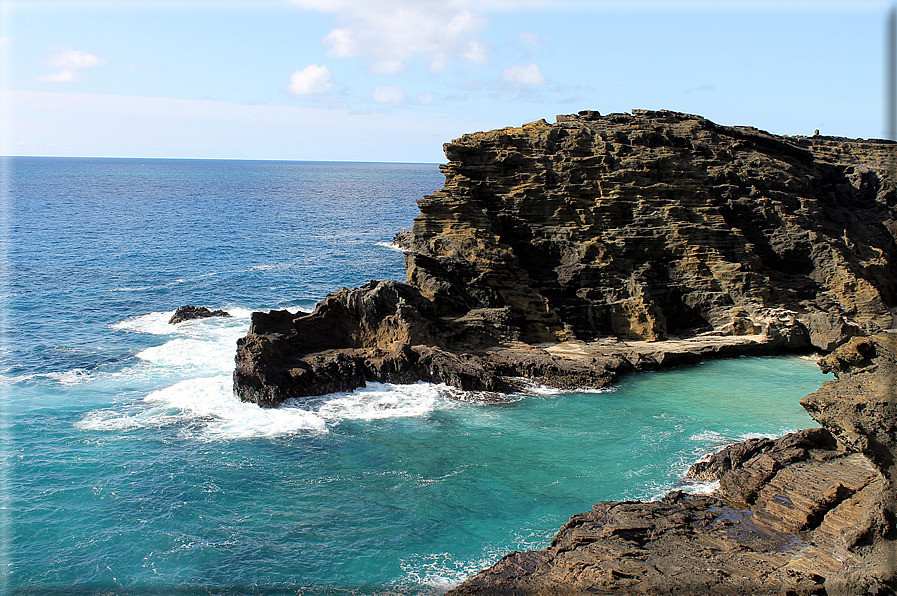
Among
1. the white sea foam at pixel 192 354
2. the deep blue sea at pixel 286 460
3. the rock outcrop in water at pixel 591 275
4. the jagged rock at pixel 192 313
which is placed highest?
the rock outcrop in water at pixel 591 275

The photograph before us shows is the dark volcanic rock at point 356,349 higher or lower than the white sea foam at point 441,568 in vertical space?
higher

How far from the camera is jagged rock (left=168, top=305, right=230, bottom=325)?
162 ft

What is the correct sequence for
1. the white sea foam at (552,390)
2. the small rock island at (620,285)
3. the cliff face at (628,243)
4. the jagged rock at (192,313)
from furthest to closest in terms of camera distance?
the jagged rock at (192,313) → the cliff face at (628,243) → the white sea foam at (552,390) → the small rock island at (620,285)

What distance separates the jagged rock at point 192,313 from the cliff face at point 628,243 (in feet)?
54.9

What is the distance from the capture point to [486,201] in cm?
4747

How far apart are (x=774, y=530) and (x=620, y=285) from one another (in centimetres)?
2550

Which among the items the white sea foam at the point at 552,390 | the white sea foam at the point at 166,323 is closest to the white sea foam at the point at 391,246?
the white sea foam at the point at 166,323

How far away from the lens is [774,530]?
2095 centimetres

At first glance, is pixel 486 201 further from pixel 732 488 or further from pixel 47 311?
pixel 47 311

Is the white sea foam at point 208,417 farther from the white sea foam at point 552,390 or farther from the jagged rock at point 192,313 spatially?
the jagged rock at point 192,313

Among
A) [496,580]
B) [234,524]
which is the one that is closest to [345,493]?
[234,524]

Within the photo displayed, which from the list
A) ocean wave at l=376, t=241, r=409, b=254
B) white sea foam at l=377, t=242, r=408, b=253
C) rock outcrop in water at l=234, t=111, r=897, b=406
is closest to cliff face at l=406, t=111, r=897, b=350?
rock outcrop in water at l=234, t=111, r=897, b=406

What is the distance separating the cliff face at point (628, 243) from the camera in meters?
43.7

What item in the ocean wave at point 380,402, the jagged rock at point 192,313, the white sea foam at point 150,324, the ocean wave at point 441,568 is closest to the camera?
the ocean wave at point 441,568
